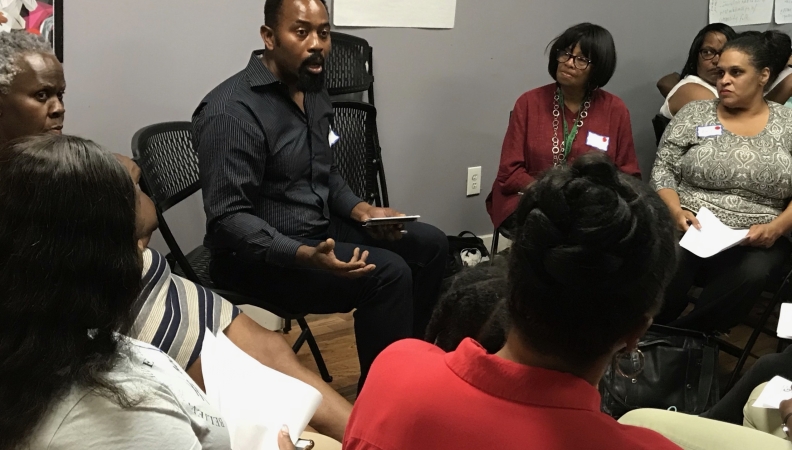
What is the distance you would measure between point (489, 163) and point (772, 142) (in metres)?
1.25

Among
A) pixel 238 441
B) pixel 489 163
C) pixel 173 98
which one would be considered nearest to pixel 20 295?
pixel 238 441

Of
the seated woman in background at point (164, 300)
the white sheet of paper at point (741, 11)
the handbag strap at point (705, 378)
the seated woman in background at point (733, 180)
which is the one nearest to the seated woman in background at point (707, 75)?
the seated woman in background at point (733, 180)

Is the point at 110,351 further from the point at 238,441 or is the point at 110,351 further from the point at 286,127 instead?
the point at 286,127

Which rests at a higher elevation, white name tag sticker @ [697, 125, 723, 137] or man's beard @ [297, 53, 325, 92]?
man's beard @ [297, 53, 325, 92]

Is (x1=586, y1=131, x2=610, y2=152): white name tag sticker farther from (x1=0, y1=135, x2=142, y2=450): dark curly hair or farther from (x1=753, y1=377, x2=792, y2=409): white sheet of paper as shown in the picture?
(x1=0, y1=135, x2=142, y2=450): dark curly hair

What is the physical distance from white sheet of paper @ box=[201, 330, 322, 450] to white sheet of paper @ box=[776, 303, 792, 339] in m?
1.30

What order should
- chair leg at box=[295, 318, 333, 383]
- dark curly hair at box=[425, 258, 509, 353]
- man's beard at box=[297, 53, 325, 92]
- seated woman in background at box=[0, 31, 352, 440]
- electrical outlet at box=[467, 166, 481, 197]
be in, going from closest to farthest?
1. dark curly hair at box=[425, 258, 509, 353]
2. seated woman in background at box=[0, 31, 352, 440]
3. man's beard at box=[297, 53, 325, 92]
4. chair leg at box=[295, 318, 333, 383]
5. electrical outlet at box=[467, 166, 481, 197]

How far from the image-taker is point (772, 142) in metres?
2.44

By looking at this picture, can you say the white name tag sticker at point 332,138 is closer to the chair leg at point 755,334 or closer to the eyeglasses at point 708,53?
the chair leg at point 755,334

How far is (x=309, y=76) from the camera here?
6.70 feet

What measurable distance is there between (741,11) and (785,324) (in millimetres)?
2447

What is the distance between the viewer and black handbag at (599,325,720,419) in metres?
2.04

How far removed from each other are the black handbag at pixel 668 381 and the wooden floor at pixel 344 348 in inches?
16.5

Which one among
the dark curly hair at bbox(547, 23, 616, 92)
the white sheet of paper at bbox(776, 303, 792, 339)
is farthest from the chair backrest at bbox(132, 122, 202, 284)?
the white sheet of paper at bbox(776, 303, 792, 339)
